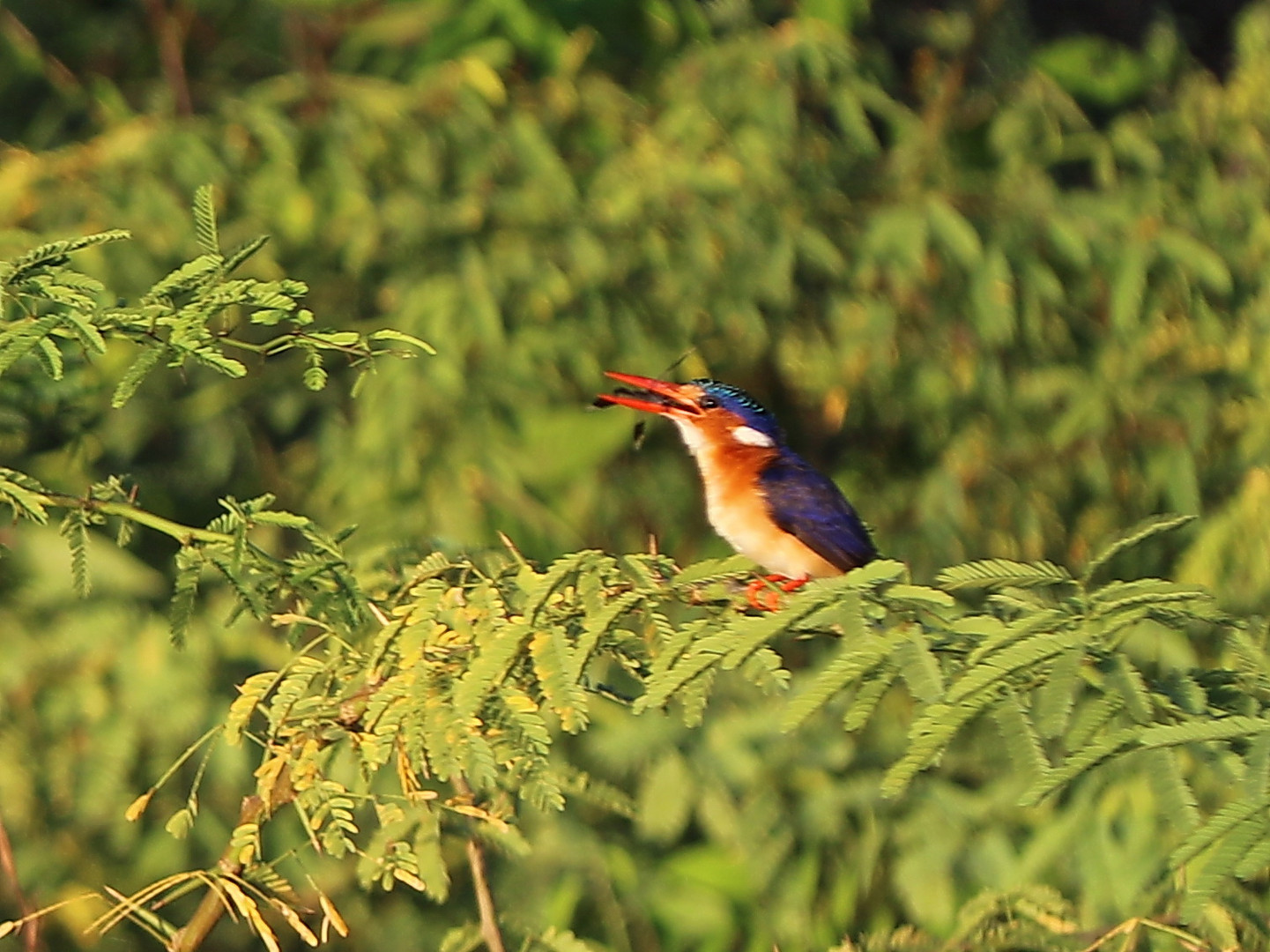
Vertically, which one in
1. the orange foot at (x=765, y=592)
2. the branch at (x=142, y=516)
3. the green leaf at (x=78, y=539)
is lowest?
the orange foot at (x=765, y=592)

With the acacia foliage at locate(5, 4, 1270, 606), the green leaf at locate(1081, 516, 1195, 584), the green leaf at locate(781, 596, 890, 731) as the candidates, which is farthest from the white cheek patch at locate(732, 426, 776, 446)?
the green leaf at locate(781, 596, 890, 731)

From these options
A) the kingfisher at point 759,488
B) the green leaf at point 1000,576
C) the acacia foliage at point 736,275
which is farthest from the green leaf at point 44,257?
the acacia foliage at point 736,275

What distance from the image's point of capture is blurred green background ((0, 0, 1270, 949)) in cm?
412

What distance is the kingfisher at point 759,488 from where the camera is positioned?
344 cm

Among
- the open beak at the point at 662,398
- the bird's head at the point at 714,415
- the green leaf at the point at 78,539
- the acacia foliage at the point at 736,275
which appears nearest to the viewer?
the green leaf at the point at 78,539

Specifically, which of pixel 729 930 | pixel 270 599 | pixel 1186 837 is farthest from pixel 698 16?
pixel 1186 837

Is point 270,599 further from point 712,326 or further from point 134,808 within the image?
point 712,326

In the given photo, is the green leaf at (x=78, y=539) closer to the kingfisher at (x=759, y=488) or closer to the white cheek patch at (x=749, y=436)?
the kingfisher at (x=759, y=488)

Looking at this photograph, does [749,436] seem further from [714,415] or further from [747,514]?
[747,514]

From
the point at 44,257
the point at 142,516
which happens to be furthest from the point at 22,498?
the point at 44,257

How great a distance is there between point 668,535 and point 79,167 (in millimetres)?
1631

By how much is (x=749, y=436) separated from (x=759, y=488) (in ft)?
0.97

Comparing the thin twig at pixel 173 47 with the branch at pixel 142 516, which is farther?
the thin twig at pixel 173 47

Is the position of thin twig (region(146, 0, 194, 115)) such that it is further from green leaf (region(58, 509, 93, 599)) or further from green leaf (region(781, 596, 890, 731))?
green leaf (region(781, 596, 890, 731))
